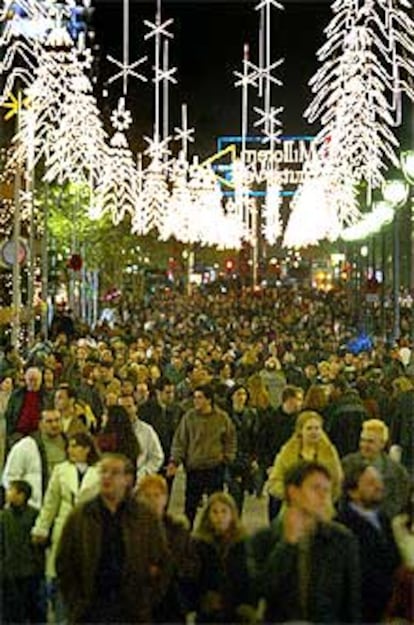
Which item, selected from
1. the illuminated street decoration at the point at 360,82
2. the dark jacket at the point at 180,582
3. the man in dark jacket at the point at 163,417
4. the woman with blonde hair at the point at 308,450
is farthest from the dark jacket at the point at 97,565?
the illuminated street decoration at the point at 360,82

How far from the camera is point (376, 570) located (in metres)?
9.28

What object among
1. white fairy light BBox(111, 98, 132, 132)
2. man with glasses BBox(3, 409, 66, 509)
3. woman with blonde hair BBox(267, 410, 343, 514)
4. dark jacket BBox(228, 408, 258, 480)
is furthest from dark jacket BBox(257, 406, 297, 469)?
white fairy light BBox(111, 98, 132, 132)

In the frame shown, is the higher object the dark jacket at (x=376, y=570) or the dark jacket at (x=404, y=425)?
the dark jacket at (x=404, y=425)

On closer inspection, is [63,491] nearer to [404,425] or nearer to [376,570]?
[376,570]

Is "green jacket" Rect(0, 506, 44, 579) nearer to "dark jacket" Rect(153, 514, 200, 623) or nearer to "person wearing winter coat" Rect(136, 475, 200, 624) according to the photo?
"person wearing winter coat" Rect(136, 475, 200, 624)

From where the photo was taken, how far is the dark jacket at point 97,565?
8703mm

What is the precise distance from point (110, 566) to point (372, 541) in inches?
61.8

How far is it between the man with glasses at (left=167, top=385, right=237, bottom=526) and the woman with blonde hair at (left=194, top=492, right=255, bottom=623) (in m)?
5.53

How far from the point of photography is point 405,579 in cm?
884

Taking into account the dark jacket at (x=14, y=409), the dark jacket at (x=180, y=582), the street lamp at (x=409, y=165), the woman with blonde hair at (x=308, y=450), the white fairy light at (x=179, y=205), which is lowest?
the dark jacket at (x=180, y=582)

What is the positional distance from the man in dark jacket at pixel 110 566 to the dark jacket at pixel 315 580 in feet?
2.26

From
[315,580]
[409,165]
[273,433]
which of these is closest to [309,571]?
[315,580]

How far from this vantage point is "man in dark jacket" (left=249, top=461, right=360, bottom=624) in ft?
26.7

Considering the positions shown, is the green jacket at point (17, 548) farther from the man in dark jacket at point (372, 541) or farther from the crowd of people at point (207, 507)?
the man in dark jacket at point (372, 541)
